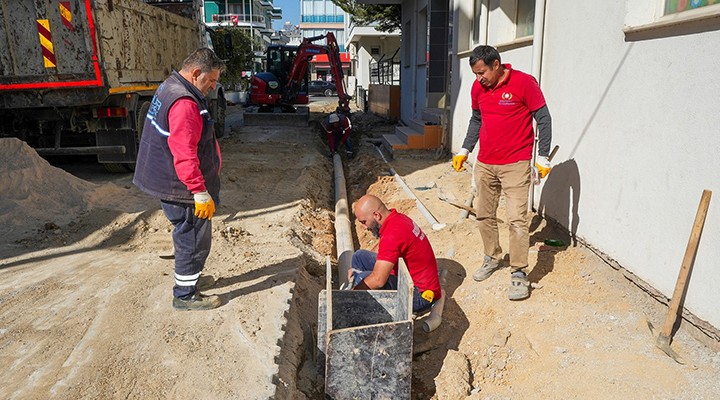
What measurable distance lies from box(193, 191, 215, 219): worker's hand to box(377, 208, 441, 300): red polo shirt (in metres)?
1.21

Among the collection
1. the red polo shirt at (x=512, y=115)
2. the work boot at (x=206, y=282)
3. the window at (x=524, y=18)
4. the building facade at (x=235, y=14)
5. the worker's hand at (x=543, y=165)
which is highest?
the building facade at (x=235, y=14)

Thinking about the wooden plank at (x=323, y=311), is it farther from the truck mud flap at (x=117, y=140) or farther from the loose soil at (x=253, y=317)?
the truck mud flap at (x=117, y=140)

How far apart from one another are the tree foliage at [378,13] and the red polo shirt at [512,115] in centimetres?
1643

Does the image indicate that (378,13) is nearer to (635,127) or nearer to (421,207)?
(421,207)

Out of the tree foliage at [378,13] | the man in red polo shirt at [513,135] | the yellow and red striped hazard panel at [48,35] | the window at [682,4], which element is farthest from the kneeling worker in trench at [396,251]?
the tree foliage at [378,13]

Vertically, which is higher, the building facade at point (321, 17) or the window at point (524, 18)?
the building facade at point (321, 17)

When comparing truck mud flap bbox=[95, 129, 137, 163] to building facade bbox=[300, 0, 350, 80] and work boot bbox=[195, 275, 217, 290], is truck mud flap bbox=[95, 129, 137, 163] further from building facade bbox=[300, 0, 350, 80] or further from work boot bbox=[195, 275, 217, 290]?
building facade bbox=[300, 0, 350, 80]

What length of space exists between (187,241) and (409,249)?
1594mm

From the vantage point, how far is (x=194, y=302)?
390cm

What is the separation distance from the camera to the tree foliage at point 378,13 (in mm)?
20250

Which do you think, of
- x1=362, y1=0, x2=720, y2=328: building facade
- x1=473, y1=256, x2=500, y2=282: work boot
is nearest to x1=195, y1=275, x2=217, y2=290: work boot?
x1=473, y1=256, x2=500, y2=282: work boot

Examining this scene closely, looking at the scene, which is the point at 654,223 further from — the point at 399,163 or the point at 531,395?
the point at 399,163

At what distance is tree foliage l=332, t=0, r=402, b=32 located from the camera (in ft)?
66.4

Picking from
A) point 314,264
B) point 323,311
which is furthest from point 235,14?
point 323,311
